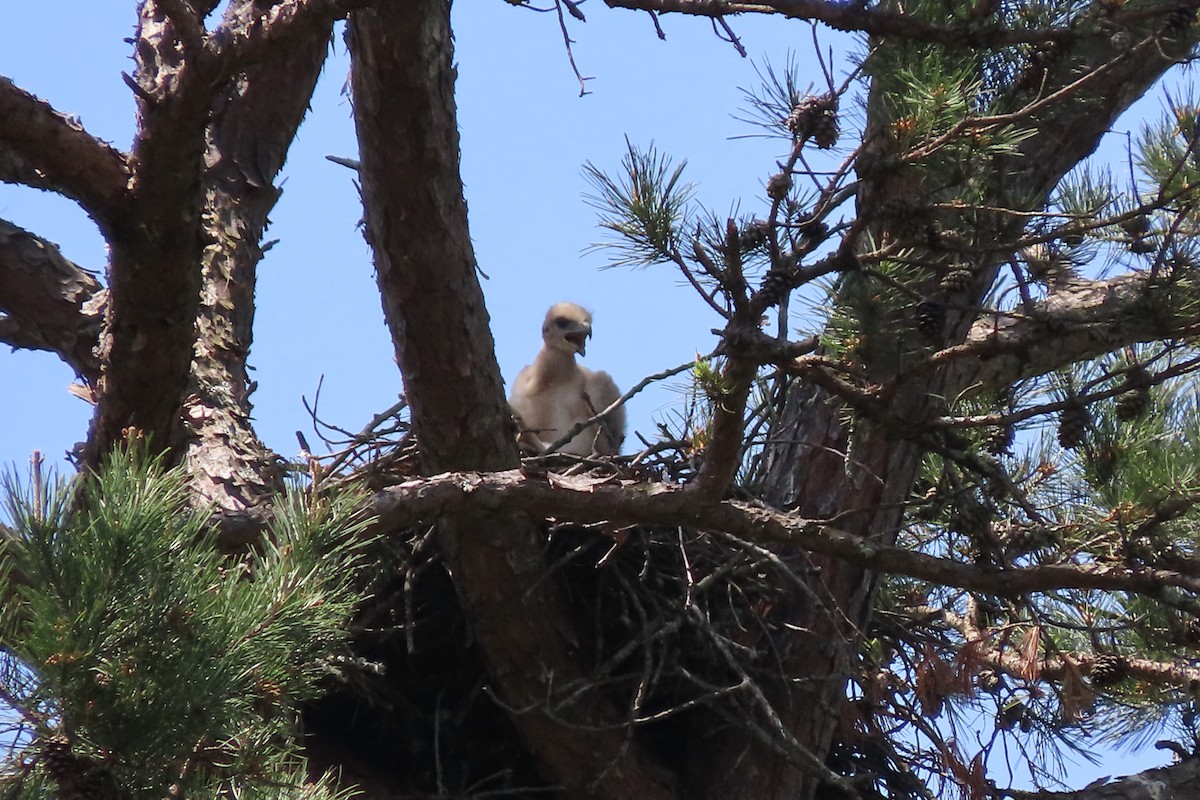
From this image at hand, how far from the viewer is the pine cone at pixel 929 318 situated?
315 cm

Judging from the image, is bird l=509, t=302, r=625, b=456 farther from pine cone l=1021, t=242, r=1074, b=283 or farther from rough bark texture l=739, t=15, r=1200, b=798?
pine cone l=1021, t=242, r=1074, b=283

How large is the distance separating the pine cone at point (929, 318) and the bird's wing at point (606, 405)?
3.03 metres

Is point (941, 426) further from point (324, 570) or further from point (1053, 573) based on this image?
point (324, 570)

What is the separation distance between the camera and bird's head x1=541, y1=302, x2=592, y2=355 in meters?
6.83

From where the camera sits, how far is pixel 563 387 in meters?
6.87

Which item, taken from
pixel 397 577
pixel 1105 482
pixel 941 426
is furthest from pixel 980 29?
pixel 397 577

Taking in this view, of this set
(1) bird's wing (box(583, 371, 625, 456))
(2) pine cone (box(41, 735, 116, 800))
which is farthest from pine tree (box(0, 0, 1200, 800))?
(1) bird's wing (box(583, 371, 625, 456))

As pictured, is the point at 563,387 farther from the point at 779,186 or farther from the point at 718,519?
the point at 779,186

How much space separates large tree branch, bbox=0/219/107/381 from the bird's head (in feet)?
8.87

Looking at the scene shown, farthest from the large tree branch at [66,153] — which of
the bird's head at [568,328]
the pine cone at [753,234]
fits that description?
the bird's head at [568,328]

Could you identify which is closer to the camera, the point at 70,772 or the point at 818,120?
the point at 70,772

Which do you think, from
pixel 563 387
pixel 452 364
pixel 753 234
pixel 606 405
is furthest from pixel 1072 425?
pixel 563 387

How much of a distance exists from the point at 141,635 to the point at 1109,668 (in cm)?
309

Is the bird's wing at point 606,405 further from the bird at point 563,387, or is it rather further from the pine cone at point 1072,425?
the pine cone at point 1072,425
